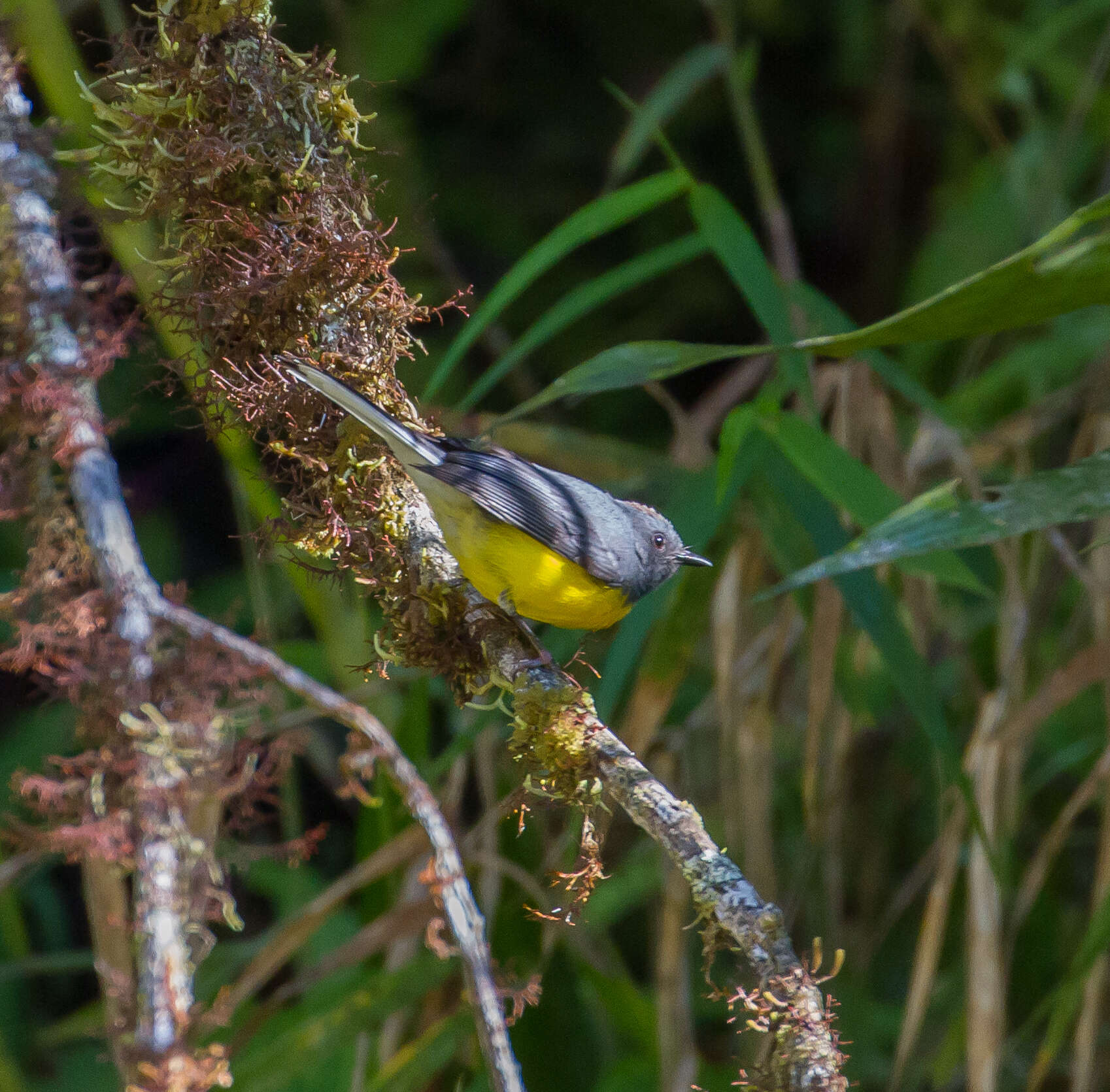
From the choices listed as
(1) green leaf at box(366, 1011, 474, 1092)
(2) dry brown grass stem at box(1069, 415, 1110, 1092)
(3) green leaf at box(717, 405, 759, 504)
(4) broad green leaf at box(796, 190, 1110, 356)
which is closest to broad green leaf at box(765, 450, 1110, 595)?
(4) broad green leaf at box(796, 190, 1110, 356)

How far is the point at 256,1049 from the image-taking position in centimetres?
286

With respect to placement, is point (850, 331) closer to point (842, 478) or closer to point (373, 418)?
point (842, 478)

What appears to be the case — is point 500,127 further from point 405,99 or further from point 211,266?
point 211,266

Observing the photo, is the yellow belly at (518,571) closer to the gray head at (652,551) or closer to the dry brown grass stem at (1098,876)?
the gray head at (652,551)

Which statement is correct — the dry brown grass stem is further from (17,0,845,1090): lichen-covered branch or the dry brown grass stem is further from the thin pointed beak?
(17,0,845,1090): lichen-covered branch

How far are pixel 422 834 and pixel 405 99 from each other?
12.0 feet

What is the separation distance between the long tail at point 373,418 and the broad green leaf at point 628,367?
0.29m

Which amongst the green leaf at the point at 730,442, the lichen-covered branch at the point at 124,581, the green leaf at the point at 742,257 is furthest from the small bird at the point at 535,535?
the green leaf at the point at 742,257

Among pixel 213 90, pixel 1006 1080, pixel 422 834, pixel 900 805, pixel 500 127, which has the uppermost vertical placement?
pixel 213 90

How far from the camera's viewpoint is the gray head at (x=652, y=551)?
7.77 ft

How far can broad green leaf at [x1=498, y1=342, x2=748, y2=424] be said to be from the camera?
Answer: 1.99 metres

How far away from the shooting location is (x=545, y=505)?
2217mm

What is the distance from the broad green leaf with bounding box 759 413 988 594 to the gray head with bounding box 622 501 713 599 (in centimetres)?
31

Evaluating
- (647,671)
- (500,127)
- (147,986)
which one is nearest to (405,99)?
(500,127)
